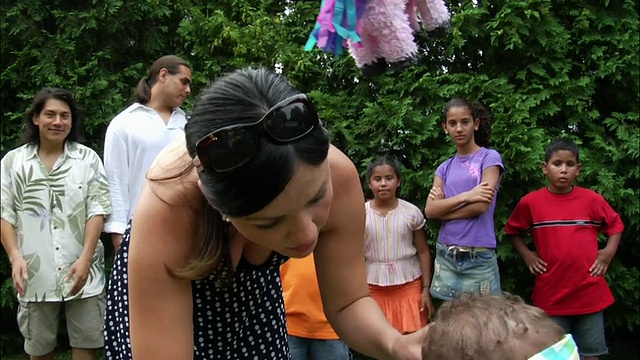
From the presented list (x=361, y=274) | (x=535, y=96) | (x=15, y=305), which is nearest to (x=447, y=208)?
(x=535, y=96)

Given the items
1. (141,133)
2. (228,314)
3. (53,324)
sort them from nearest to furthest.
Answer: (228,314), (141,133), (53,324)

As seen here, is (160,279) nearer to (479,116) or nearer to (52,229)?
(52,229)

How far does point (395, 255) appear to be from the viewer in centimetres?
435

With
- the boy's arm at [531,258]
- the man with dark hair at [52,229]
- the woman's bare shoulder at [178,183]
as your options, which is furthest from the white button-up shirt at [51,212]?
the woman's bare shoulder at [178,183]

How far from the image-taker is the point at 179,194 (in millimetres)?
1462

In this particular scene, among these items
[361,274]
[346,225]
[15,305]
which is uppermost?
[346,225]

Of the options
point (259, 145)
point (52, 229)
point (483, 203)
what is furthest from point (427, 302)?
point (259, 145)

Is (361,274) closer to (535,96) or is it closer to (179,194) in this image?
(179,194)

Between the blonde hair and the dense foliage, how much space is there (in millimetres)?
3453

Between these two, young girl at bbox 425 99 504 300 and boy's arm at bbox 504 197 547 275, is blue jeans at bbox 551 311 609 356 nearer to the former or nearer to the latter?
boy's arm at bbox 504 197 547 275

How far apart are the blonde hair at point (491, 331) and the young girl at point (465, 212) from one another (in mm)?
2623

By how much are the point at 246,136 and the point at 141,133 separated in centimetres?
275

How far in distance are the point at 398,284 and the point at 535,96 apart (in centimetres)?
168

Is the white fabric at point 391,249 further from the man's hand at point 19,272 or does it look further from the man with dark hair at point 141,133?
the man's hand at point 19,272
